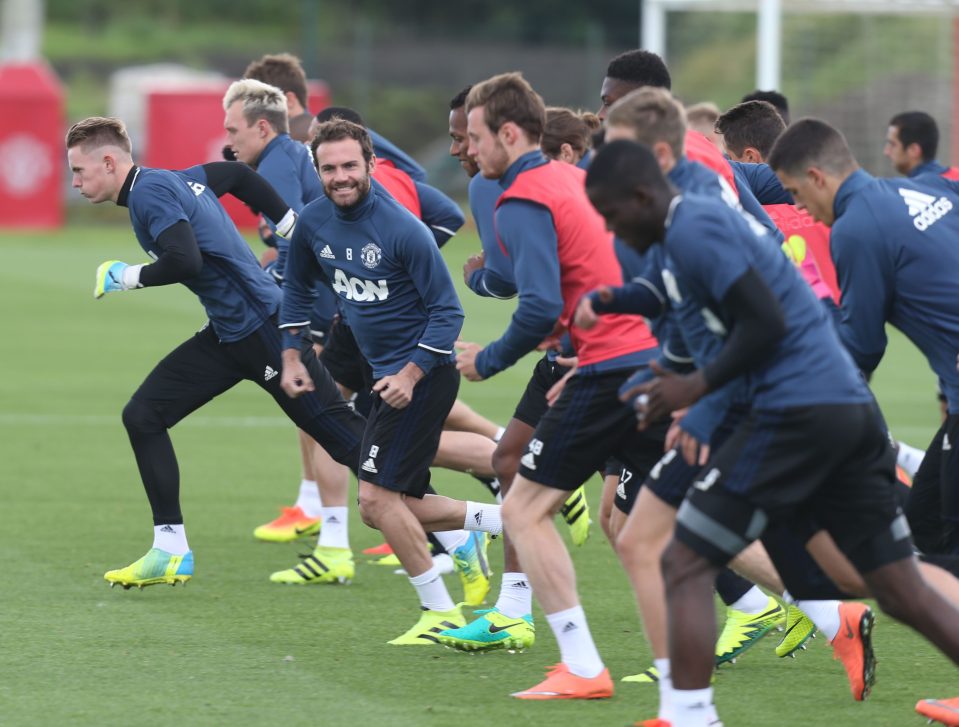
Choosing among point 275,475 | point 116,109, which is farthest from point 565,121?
point 116,109

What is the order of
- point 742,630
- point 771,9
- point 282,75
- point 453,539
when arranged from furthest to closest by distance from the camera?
point 771,9 → point 282,75 → point 453,539 → point 742,630

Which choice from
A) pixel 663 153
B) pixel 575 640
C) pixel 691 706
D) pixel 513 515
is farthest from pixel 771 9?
pixel 691 706

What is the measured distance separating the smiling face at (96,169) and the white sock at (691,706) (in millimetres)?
4083

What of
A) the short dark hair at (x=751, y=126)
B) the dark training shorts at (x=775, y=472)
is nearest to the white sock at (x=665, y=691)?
the dark training shorts at (x=775, y=472)

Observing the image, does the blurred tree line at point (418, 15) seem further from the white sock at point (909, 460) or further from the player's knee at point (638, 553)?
the player's knee at point (638, 553)

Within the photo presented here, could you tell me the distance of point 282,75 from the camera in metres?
10.1

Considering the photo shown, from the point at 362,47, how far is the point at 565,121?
3647cm

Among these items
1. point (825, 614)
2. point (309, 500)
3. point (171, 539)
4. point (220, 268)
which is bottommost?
point (309, 500)

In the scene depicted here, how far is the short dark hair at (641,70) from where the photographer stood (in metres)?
7.36

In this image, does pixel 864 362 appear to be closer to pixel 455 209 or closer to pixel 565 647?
pixel 565 647

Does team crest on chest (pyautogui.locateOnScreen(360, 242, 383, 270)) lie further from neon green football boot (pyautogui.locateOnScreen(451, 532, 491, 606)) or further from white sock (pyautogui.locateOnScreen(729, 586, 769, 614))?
white sock (pyautogui.locateOnScreen(729, 586, 769, 614))

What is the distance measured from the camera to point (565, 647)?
20.3ft

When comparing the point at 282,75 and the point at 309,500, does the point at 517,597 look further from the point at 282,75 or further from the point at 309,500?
the point at 282,75

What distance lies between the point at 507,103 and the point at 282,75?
414 cm
